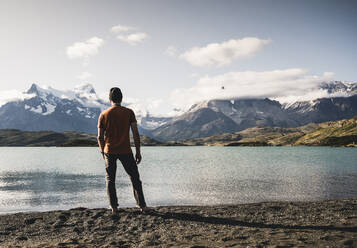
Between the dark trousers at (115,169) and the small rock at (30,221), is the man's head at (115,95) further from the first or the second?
the small rock at (30,221)

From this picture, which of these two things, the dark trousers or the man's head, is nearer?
the dark trousers

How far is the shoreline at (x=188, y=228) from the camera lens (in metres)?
11.7

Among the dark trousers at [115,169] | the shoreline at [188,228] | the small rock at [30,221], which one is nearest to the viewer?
the shoreline at [188,228]

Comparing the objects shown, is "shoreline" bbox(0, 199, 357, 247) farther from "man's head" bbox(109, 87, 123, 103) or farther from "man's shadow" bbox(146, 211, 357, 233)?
"man's head" bbox(109, 87, 123, 103)

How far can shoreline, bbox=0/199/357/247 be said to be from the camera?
38.3 feet

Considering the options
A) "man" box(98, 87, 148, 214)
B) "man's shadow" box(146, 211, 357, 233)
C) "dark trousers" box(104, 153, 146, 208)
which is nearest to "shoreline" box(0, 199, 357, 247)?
"man's shadow" box(146, 211, 357, 233)

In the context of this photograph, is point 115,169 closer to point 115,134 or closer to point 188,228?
point 115,134

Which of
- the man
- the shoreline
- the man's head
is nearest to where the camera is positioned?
the shoreline

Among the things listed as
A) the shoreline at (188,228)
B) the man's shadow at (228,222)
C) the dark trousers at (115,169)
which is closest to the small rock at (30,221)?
the shoreline at (188,228)

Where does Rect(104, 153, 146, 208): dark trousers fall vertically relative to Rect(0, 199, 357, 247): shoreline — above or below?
above

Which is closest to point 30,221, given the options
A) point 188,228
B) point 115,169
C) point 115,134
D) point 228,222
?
point 115,169

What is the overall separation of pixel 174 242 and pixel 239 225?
425 centimetres

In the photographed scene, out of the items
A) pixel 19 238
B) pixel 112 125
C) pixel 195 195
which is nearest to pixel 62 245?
pixel 19 238

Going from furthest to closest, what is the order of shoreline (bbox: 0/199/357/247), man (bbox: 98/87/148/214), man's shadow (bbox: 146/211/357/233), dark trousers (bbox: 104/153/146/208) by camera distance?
1. dark trousers (bbox: 104/153/146/208)
2. man (bbox: 98/87/148/214)
3. man's shadow (bbox: 146/211/357/233)
4. shoreline (bbox: 0/199/357/247)
